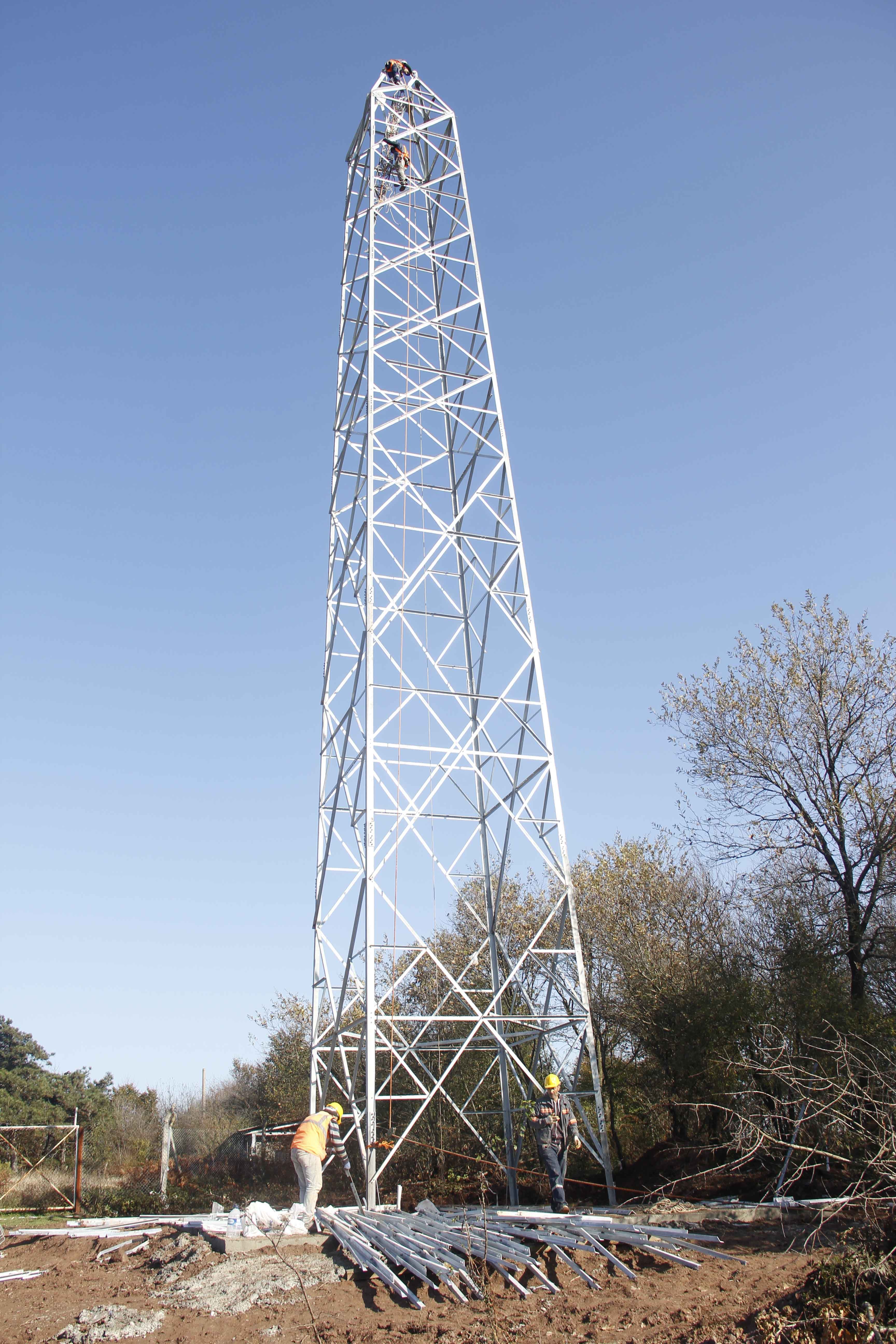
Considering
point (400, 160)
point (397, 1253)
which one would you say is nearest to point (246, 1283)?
point (397, 1253)

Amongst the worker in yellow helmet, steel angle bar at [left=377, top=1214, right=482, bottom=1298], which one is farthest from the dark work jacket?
the worker in yellow helmet

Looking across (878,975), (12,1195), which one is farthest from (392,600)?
(12,1195)

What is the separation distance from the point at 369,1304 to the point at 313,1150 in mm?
2696

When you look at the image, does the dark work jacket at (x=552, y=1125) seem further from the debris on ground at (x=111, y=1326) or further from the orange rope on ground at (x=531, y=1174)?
the debris on ground at (x=111, y=1326)

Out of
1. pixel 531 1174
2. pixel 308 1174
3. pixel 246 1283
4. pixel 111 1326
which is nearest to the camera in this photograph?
pixel 111 1326

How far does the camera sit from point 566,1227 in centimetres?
809

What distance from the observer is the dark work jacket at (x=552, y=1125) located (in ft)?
33.3

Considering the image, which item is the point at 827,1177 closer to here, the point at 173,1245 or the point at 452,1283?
the point at 452,1283

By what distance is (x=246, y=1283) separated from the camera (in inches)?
287

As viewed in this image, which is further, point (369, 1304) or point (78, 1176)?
point (78, 1176)

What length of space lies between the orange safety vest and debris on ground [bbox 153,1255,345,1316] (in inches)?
63.0

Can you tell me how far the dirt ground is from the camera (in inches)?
246

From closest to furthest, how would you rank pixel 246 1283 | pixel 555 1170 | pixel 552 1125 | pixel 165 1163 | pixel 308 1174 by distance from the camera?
pixel 246 1283 → pixel 308 1174 → pixel 555 1170 → pixel 552 1125 → pixel 165 1163

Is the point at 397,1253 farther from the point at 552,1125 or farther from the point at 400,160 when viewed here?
the point at 400,160
